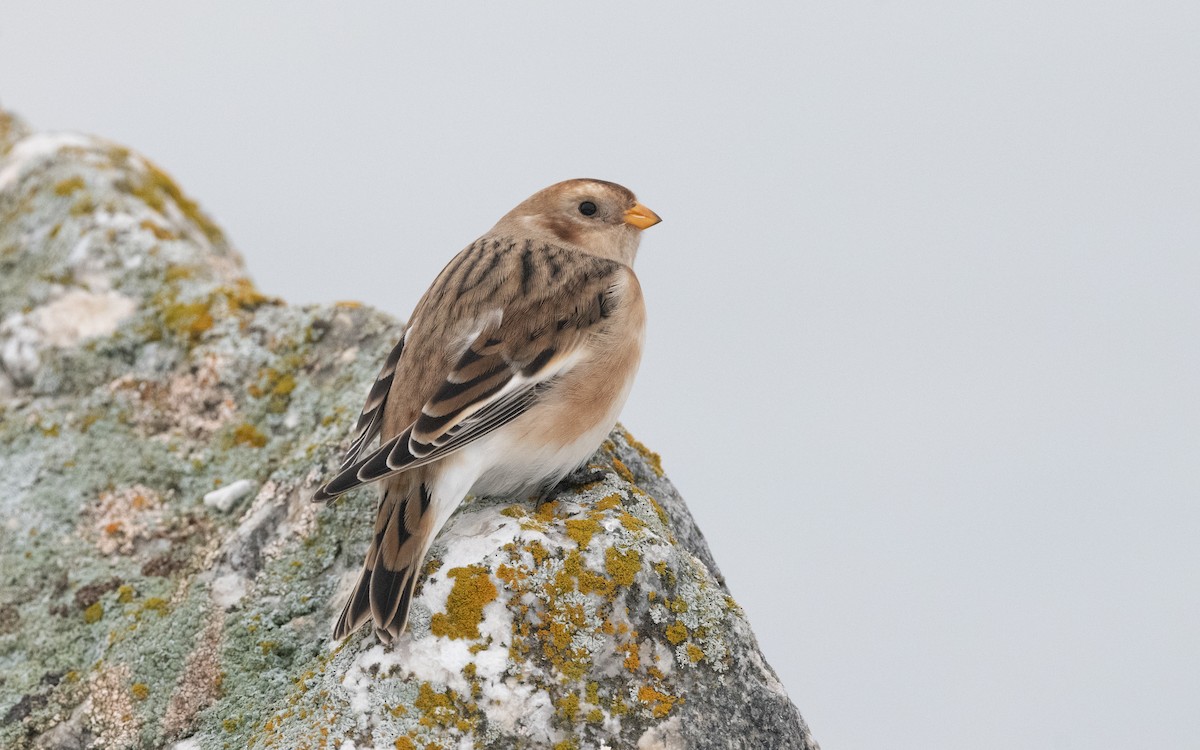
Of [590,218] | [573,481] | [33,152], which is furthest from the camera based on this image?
[33,152]

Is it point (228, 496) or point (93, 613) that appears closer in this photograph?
point (93, 613)

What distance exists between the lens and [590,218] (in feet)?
16.1

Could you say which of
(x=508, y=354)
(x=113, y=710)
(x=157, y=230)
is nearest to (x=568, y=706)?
(x=508, y=354)

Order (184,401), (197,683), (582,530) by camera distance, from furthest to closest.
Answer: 1. (184,401)
2. (197,683)
3. (582,530)

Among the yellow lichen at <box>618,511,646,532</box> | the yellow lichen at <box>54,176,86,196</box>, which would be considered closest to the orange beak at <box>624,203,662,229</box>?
the yellow lichen at <box>618,511,646,532</box>

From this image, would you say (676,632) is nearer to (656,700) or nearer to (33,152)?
(656,700)

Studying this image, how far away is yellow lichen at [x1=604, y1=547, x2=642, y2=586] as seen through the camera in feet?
10.9

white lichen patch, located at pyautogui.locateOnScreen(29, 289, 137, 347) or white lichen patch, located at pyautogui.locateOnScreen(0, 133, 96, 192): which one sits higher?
white lichen patch, located at pyautogui.locateOnScreen(0, 133, 96, 192)

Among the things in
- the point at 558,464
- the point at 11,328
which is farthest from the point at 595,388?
the point at 11,328

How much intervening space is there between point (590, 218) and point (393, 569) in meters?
2.13

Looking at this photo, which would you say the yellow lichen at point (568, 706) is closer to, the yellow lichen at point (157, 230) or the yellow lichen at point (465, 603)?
the yellow lichen at point (465, 603)

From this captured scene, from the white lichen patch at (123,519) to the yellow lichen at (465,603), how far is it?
1688 mm

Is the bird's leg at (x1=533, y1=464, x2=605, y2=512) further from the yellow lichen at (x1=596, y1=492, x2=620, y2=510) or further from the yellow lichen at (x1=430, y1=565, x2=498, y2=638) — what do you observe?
the yellow lichen at (x1=430, y1=565, x2=498, y2=638)

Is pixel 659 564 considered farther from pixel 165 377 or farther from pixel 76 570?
pixel 165 377
